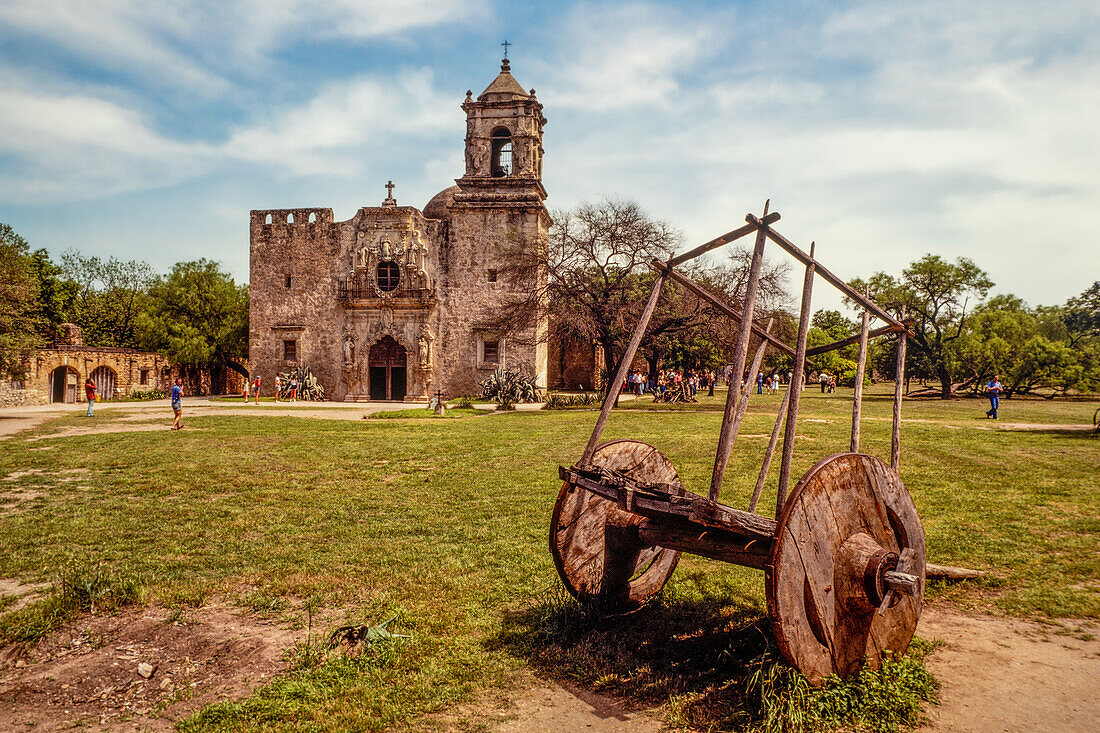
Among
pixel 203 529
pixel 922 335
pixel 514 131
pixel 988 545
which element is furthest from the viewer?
pixel 922 335

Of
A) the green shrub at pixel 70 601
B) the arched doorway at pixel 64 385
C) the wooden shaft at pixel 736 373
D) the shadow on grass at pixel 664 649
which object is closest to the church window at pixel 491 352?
the arched doorway at pixel 64 385

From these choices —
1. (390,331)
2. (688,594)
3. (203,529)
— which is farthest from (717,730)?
(390,331)

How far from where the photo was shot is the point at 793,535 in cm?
315

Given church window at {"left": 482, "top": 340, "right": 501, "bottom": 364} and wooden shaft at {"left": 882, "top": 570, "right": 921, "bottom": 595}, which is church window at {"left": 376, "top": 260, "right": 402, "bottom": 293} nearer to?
church window at {"left": 482, "top": 340, "right": 501, "bottom": 364}

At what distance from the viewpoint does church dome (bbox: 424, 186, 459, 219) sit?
3481cm

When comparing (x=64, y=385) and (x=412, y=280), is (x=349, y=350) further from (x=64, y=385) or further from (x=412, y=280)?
(x=64, y=385)

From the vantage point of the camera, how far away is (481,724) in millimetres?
3250

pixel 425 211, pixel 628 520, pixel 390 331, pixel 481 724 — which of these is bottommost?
pixel 481 724

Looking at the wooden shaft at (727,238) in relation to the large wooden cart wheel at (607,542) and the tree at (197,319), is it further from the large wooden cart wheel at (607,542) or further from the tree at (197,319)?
the tree at (197,319)

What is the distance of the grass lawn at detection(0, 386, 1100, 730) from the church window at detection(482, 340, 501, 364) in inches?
607

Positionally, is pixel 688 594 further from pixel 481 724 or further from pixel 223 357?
pixel 223 357

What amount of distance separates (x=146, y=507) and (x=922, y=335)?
38.5m

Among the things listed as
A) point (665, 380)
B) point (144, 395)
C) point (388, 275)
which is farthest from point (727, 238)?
point (144, 395)

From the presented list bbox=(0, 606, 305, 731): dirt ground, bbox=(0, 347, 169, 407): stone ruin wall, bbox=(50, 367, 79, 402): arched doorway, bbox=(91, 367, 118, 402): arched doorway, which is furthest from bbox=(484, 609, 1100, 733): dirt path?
bbox=(91, 367, 118, 402): arched doorway
